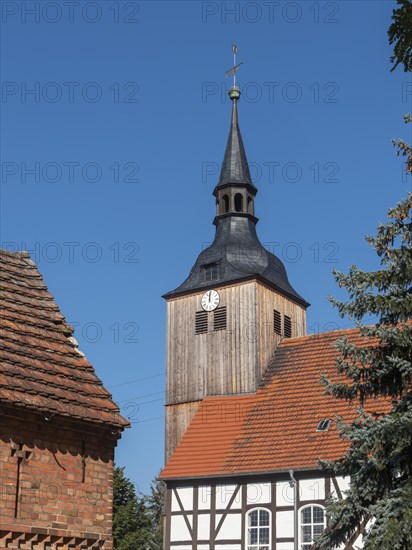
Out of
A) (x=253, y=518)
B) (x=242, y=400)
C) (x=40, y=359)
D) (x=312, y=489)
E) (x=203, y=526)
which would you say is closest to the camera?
(x=40, y=359)

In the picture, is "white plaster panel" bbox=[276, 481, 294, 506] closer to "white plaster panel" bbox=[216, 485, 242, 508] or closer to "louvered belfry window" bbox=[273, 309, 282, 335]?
"white plaster panel" bbox=[216, 485, 242, 508]

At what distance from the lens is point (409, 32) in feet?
13.2

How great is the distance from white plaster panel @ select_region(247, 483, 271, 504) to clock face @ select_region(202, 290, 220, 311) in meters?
9.31

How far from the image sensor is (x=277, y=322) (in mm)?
36562

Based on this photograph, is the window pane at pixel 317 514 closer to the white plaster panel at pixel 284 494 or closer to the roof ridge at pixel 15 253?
the white plaster panel at pixel 284 494

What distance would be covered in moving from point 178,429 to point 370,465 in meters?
22.4

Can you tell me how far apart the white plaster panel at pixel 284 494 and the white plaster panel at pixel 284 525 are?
12.4 inches

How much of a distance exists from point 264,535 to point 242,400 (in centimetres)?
653

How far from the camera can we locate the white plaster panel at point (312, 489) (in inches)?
1088

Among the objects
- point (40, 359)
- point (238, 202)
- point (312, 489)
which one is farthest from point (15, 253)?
point (238, 202)

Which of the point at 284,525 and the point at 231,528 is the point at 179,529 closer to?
the point at 231,528

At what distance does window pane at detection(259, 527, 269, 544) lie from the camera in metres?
28.0

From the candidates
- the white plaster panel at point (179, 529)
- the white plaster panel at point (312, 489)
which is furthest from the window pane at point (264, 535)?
the white plaster panel at point (179, 529)

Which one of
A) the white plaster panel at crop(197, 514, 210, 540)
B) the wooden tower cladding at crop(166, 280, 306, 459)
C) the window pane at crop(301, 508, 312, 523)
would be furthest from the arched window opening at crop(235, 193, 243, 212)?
the window pane at crop(301, 508, 312, 523)
